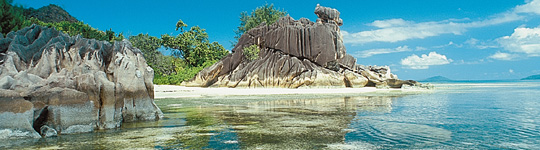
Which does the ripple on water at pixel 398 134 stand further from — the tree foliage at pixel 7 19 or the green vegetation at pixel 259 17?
the green vegetation at pixel 259 17

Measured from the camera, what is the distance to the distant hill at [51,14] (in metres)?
62.8

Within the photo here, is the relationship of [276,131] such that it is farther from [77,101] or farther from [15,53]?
[15,53]

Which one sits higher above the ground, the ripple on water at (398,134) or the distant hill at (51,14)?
the distant hill at (51,14)

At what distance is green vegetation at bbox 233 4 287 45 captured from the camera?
223ft

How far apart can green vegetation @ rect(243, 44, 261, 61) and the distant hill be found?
1548 inches

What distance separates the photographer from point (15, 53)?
10930mm

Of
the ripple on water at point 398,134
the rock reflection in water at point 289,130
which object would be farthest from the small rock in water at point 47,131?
the ripple on water at point 398,134

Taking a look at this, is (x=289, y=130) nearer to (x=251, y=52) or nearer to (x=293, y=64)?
(x=293, y=64)

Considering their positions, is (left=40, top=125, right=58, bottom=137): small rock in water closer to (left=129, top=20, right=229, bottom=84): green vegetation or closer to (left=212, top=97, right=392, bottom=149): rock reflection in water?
(left=212, top=97, right=392, bottom=149): rock reflection in water

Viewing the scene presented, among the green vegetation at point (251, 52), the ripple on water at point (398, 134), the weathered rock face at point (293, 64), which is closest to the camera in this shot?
the ripple on water at point (398, 134)

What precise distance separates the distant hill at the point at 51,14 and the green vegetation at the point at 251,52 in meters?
39.3

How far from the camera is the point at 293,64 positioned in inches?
1570

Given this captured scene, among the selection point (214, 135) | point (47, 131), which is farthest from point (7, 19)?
point (214, 135)

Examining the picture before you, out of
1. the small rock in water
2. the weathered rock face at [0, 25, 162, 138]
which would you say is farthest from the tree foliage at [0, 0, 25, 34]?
the small rock in water
